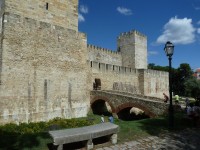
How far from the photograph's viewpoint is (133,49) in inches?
1232

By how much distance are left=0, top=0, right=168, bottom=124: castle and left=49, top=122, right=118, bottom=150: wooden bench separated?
6974 millimetres

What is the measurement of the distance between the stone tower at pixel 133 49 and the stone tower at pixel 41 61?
16.8 m

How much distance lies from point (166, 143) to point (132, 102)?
925 centimetres

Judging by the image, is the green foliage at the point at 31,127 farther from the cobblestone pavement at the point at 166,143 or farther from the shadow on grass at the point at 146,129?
the cobblestone pavement at the point at 166,143

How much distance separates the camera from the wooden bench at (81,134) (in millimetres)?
4978

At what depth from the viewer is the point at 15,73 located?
11562 mm

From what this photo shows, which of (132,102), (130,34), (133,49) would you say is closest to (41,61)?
(132,102)

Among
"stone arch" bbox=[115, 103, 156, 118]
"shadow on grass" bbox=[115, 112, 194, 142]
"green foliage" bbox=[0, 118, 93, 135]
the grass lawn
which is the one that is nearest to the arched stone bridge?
"stone arch" bbox=[115, 103, 156, 118]

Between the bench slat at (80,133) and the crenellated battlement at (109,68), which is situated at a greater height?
the crenellated battlement at (109,68)

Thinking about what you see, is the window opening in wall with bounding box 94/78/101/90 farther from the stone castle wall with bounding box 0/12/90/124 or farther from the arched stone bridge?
the stone castle wall with bounding box 0/12/90/124

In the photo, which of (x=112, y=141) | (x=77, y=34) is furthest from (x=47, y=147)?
(x=77, y=34)

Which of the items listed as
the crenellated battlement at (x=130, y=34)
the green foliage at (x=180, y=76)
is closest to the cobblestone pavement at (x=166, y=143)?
the crenellated battlement at (x=130, y=34)

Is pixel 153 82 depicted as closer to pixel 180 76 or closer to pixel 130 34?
pixel 130 34

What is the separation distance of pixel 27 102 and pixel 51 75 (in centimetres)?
226
